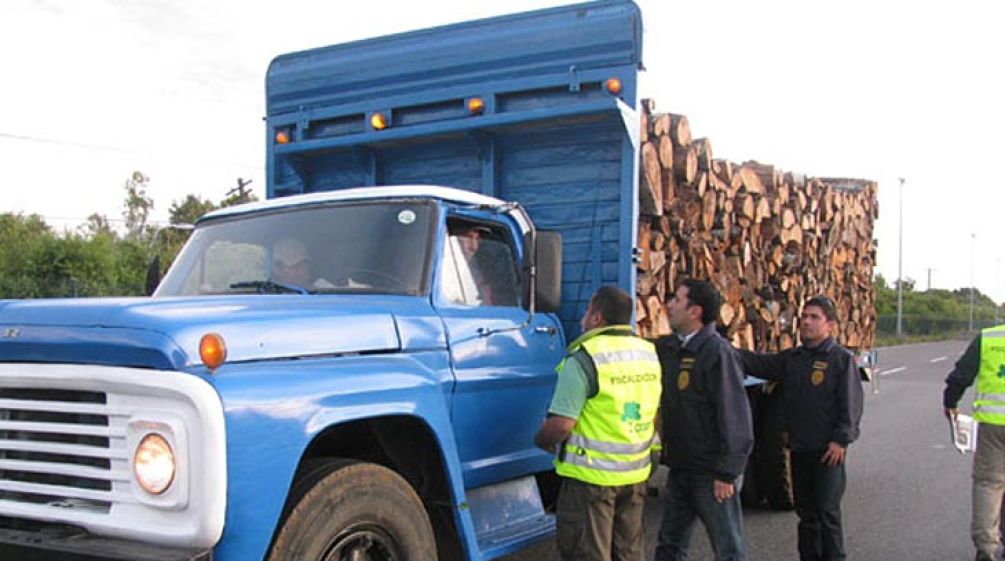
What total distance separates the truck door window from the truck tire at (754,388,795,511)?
128 inches

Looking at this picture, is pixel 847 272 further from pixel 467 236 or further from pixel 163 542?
pixel 163 542

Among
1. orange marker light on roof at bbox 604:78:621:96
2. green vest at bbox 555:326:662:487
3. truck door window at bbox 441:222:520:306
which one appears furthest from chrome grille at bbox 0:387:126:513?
orange marker light on roof at bbox 604:78:621:96

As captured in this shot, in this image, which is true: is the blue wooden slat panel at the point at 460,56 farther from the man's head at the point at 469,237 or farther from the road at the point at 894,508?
the road at the point at 894,508

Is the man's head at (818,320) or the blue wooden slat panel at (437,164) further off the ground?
the blue wooden slat panel at (437,164)

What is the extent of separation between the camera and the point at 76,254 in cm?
2741

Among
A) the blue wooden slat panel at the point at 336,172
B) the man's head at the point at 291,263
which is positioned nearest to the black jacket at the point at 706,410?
the man's head at the point at 291,263

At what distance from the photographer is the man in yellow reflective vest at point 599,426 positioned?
3.99m

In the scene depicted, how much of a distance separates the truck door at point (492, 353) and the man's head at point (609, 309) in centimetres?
55

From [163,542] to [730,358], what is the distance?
2.88 meters

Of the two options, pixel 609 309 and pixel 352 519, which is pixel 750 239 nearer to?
pixel 609 309

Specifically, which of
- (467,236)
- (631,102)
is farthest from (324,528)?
(631,102)

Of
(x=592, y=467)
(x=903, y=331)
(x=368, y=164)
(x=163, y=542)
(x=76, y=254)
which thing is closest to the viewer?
(x=163, y=542)

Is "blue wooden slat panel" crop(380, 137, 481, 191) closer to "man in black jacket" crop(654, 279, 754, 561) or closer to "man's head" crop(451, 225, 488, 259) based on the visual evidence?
"man's head" crop(451, 225, 488, 259)

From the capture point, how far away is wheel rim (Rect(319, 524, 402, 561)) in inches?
128
